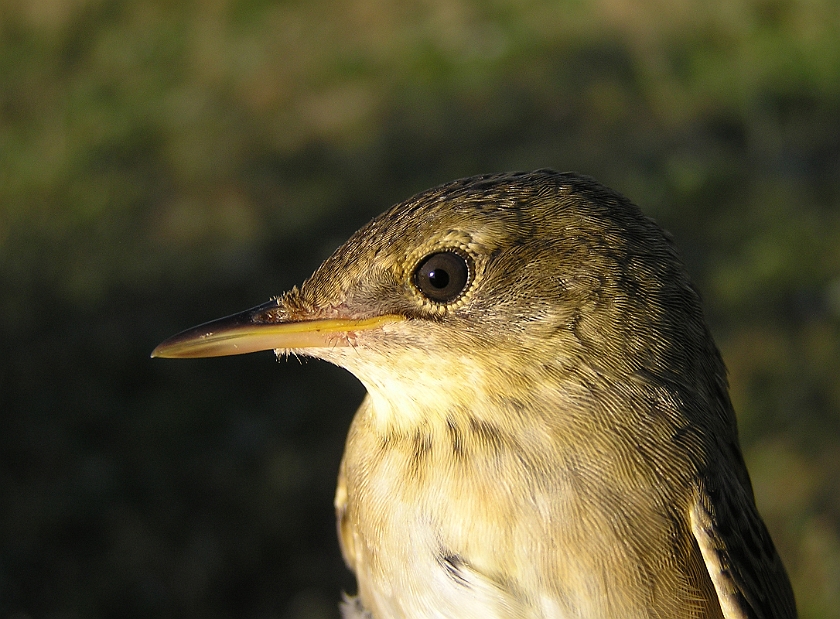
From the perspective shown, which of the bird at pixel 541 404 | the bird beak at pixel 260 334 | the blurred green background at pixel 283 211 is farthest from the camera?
the blurred green background at pixel 283 211

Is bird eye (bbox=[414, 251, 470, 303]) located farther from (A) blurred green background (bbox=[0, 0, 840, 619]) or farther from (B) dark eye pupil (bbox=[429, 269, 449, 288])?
(A) blurred green background (bbox=[0, 0, 840, 619])

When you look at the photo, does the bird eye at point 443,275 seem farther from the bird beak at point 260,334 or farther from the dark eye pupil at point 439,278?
the bird beak at point 260,334

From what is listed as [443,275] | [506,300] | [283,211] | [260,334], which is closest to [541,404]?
[506,300]

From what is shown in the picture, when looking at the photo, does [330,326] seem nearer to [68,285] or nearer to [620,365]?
[620,365]

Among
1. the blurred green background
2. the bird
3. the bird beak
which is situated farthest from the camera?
the blurred green background

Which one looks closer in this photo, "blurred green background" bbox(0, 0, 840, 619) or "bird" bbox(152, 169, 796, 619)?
"bird" bbox(152, 169, 796, 619)

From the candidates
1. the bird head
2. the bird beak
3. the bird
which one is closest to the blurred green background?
the bird

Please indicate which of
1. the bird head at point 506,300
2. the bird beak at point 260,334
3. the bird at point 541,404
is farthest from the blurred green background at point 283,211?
the bird beak at point 260,334

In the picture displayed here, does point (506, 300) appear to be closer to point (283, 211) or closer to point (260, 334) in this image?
point (260, 334)
